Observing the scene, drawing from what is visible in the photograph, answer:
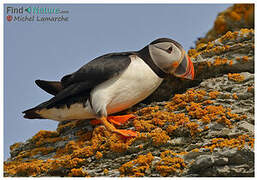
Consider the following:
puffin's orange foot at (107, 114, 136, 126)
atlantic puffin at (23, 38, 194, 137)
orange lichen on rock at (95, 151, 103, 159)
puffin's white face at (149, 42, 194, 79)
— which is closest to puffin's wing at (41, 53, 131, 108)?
atlantic puffin at (23, 38, 194, 137)

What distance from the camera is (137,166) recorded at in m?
4.80

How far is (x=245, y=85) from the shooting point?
5.84 metres

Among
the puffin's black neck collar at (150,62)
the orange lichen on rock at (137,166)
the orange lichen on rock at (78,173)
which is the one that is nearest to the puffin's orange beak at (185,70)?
the puffin's black neck collar at (150,62)

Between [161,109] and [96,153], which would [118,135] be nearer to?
[96,153]

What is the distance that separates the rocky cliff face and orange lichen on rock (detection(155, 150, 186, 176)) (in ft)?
0.04

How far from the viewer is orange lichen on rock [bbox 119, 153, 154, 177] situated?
4.73m

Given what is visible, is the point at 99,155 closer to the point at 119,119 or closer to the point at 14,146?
the point at 119,119

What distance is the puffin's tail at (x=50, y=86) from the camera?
6703 millimetres

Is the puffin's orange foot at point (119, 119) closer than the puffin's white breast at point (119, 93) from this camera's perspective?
No

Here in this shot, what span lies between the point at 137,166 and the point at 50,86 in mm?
2770

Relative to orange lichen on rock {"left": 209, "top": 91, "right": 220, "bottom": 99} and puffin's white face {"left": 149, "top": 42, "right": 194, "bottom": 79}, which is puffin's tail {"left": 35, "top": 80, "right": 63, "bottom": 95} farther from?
orange lichen on rock {"left": 209, "top": 91, "right": 220, "bottom": 99}

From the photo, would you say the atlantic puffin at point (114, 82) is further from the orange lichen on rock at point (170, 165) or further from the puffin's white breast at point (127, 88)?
the orange lichen on rock at point (170, 165)

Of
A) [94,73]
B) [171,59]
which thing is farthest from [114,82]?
[171,59]

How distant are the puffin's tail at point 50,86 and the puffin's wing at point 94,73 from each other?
56cm
